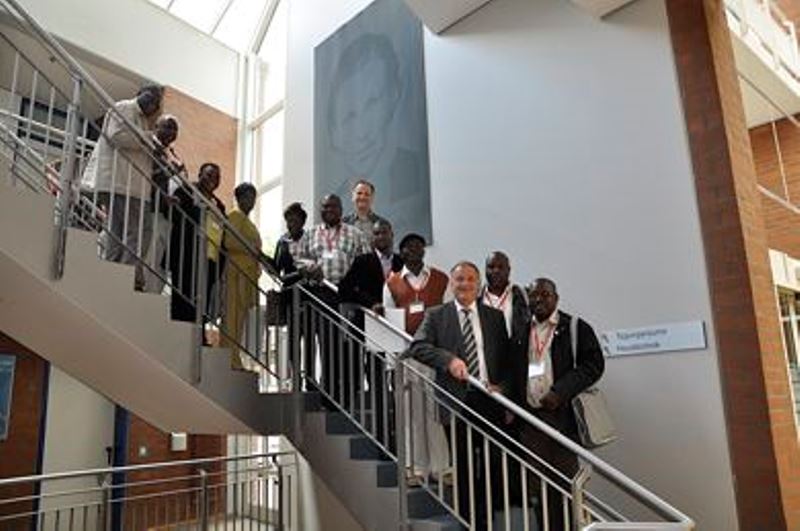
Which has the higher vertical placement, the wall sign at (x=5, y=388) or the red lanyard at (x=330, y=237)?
the red lanyard at (x=330, y=237)

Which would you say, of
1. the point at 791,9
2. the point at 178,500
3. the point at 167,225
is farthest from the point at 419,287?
the point at 791,9

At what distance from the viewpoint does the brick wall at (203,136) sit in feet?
32.1

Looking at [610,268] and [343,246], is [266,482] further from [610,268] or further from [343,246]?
[610,268]

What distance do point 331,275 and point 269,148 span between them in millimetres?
7195

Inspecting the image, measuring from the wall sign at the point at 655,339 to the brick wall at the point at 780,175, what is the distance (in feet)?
10.7

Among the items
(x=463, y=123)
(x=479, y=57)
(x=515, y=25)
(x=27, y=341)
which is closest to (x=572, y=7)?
(x=515, y=25)

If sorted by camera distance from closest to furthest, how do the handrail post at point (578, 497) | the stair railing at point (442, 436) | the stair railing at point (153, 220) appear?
the handrail post at point (578, 497)
the stair railing at point (442, 436)
the stair railing at point (153, 220)

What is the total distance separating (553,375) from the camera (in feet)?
9.77

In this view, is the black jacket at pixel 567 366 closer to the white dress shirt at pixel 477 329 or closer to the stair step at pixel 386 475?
the white dress shirt at pixel 477 329

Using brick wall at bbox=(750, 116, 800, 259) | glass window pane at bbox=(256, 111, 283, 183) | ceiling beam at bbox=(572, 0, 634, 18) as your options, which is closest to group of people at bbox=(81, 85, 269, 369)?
ceiling beam at bbox=(572, 0, 634, 18)

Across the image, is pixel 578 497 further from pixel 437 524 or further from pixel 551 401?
pixel 437 524

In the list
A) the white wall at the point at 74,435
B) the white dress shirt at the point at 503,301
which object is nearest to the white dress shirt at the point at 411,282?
the white dress shirt at the point at 503,301

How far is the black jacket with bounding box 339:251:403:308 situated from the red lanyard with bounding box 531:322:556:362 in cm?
106

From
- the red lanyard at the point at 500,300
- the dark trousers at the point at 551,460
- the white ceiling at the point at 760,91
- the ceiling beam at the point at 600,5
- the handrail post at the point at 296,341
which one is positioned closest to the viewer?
the dark trousers at the point at 551,460
